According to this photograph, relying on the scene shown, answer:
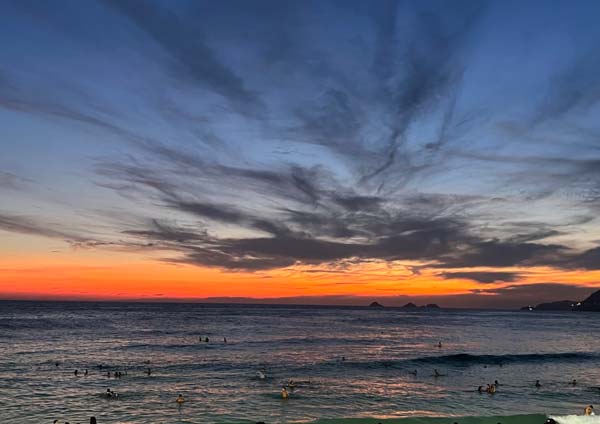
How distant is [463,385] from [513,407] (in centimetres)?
972

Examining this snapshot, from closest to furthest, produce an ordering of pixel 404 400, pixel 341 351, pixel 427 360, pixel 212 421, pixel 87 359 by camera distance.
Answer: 1. pixel 212 421
2. pixel 404 400
3. pixel 87 359
4. pixel 427 360
5. pixel 341 351

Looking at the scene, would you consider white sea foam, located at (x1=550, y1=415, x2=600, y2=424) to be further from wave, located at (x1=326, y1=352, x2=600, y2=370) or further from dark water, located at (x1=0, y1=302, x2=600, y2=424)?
wave, located at (x1=326, y1=352, x2=600, y2=370)

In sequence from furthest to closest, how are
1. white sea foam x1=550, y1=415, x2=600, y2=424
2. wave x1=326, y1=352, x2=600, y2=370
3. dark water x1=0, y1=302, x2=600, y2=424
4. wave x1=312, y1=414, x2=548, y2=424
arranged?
wave x1=326, y1=352, x2=600, y2=370 < dark water x1=0, y1=302, x2=600, y2=424 < wave x1=312, y1=414, x2=548, y2=424 < white sea foam x1=550, y1=415, x2=600, y2=424

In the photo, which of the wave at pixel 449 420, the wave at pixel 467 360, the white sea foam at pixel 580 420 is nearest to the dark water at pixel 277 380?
the wave at pixel 467 360

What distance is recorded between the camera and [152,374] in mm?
49188

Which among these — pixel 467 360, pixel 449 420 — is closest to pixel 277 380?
pixel 449 420

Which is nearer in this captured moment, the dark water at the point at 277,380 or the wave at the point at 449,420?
the wave at the point at 449,420

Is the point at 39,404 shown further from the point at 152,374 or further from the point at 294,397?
the point at 294,397

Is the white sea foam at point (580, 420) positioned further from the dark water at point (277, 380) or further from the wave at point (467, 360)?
the wave at point (467, 360)

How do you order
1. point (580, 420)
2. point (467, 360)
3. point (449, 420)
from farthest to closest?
point (467, 360) < point (449, 420) < point (580, 420)

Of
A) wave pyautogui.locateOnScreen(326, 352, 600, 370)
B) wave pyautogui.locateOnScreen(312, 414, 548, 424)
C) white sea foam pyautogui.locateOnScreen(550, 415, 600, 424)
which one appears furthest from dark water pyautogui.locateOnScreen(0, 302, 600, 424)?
white sea foam pyautogui.locateOnScreen(550, 415, 600, 424)

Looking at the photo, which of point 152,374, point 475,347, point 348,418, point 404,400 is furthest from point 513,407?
point 475,347

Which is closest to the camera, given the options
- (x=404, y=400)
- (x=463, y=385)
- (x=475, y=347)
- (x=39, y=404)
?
(x=39, y=404)

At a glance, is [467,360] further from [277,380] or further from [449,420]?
[449,420]
